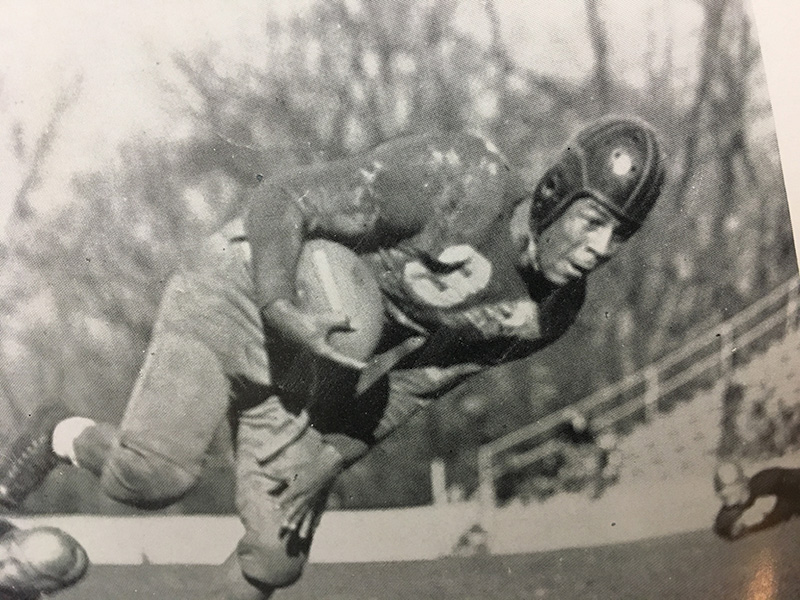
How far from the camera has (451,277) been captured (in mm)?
722

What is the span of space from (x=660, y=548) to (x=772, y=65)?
1.97 ft

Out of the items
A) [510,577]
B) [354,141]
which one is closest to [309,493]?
[510,577]

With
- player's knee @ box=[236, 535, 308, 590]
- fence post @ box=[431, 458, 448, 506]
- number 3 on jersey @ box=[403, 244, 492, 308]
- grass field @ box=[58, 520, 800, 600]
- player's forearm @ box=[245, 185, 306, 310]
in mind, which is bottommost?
grass field @ box=[58, 520, 800, 600]

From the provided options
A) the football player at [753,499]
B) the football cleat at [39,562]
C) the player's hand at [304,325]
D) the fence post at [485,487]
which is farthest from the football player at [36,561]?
the football player at [753,499]

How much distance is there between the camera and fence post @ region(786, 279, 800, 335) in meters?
0.74

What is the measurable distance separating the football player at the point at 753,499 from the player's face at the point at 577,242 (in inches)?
12.2

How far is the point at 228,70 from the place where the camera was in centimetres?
69

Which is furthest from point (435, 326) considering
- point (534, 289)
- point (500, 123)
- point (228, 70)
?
point (228, 70)

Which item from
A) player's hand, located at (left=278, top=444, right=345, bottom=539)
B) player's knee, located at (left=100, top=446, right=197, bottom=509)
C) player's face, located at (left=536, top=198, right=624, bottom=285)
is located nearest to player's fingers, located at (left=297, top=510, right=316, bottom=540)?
player's hand, located at (left=278, top=444, right=345, bottom=539)

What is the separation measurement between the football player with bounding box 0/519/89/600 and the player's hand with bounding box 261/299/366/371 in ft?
1.25

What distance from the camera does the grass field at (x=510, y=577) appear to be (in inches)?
29.4

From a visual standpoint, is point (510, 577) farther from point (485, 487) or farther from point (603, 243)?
point (603, 243)

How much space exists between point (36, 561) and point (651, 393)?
2.61ft

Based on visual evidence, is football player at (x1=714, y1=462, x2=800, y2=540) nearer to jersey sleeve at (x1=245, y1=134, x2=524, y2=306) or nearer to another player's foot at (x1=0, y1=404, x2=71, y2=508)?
jersey sleeve at (x1=245, y1=134, x2=524, y2=306)
